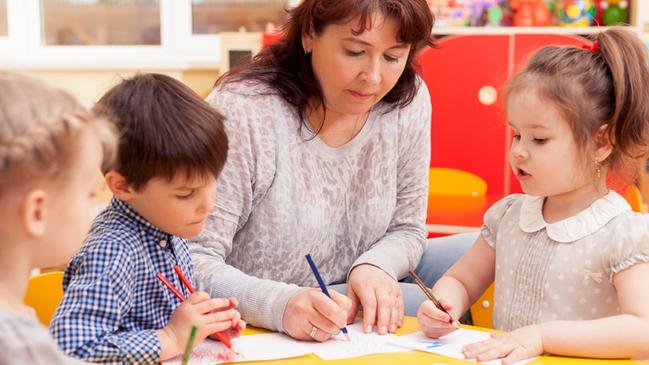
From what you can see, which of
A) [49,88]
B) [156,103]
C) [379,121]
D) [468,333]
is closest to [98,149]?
[49,88]

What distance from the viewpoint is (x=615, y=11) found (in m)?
3.80

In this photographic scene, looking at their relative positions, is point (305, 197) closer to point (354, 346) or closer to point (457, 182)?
point (354, 346)

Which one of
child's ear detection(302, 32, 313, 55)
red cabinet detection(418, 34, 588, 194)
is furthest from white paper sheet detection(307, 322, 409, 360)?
red cabinet detection(418, 34, 588, 194)

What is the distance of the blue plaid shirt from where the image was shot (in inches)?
44.8

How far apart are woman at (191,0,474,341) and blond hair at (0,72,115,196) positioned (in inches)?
25.0

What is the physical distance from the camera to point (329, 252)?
1.78 metres

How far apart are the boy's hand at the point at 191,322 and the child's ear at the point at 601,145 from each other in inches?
25.6

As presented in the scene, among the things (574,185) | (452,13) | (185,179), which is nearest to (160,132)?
(185,179)

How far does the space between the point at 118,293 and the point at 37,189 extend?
35cm

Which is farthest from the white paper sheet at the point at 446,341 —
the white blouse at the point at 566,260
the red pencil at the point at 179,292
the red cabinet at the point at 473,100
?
the red cabinet at the point at 473,100

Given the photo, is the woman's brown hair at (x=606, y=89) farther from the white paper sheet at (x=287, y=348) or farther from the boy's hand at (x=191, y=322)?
the boy's hand at (x=191, y=322)

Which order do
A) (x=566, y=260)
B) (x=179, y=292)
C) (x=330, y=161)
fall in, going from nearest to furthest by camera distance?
1. (x=179, y=292)
2. (x=566, y=260)
3. (x=330, y=161)

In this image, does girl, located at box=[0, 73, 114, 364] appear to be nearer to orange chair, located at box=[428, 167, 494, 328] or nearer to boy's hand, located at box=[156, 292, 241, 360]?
boy's hand, located at box=[156, 292, 241, 360]

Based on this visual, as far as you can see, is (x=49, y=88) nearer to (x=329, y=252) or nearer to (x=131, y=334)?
(x=131, y=334)
